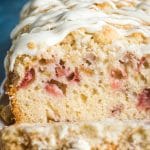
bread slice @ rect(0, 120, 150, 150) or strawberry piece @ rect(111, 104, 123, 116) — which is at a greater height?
bread slice @ rect(0, 120, 150, 150)

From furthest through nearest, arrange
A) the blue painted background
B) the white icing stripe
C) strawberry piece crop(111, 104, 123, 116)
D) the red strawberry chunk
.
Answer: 1. the blue painted background
2. strawberry piece crop(111, 104, 123, 116)
3. the red strawberry chunk
4. the white icing stripe

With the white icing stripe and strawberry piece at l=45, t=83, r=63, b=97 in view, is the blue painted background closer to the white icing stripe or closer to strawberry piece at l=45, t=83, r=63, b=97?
the white icing stripe

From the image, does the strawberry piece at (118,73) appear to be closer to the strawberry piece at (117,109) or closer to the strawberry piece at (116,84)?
the strawberry piece at (116,84)

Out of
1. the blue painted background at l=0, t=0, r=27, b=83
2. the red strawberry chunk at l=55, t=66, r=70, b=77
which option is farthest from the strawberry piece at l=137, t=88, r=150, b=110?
the blue painted background at l=0, t=0, r=27, b=83

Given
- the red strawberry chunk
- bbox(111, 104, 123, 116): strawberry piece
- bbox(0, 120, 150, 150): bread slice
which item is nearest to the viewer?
bbox(0, 120, 150, 150): bread slice

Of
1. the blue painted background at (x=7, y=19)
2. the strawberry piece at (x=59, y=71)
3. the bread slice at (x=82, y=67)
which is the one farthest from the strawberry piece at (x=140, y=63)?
the blue painted background at (x=7, y=19)

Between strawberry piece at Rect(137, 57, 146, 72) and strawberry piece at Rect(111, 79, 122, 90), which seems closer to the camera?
strawberry piece at Rect(137, 57, 146, 72)

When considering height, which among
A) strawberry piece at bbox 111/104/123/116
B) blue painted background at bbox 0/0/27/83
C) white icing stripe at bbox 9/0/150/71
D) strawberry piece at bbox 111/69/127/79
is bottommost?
strawberry piece at bbox 111/104/123/116
